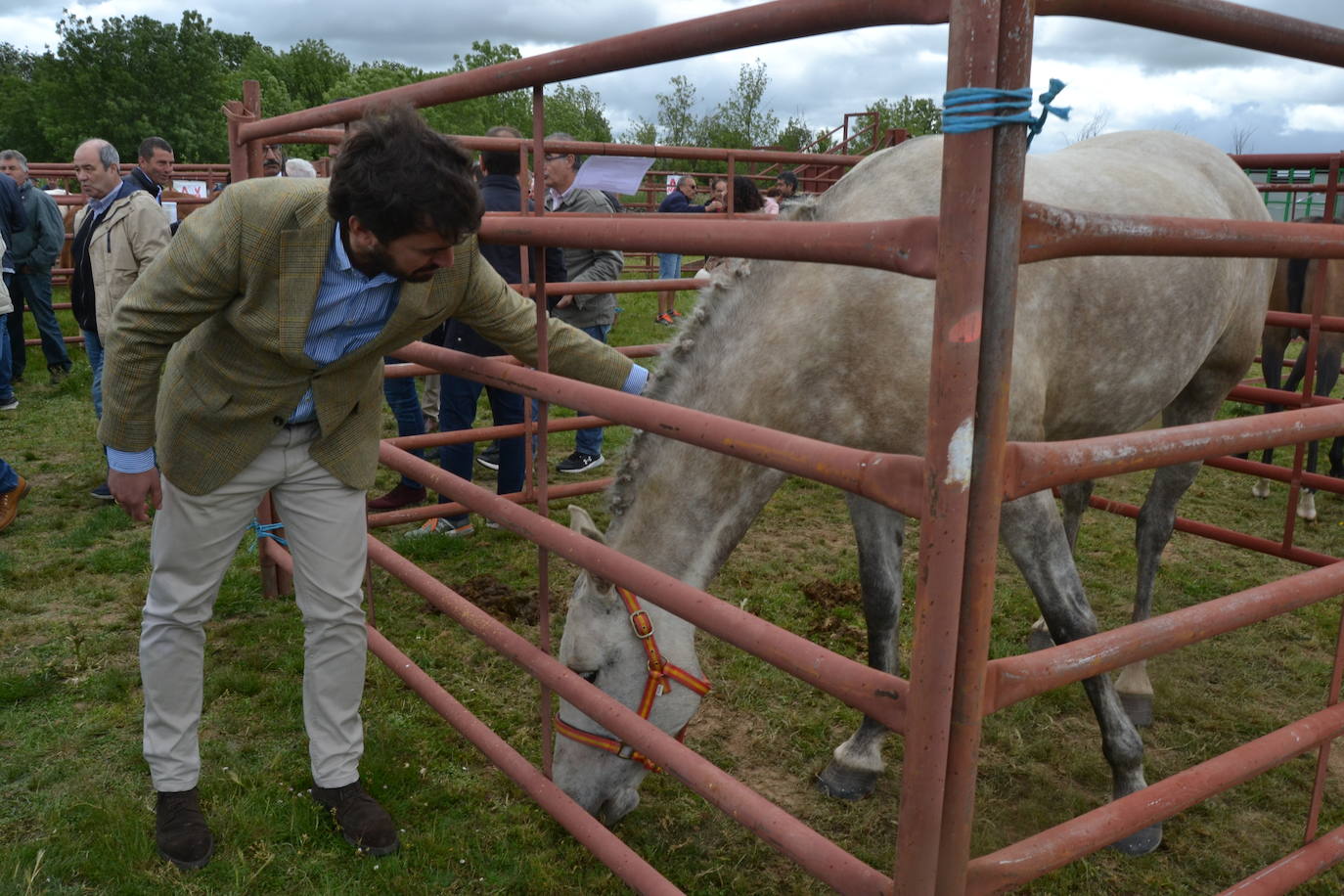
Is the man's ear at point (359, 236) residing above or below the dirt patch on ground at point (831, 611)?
above

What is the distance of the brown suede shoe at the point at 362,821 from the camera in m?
2.55

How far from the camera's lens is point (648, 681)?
2.41 m

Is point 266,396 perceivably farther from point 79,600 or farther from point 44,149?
point 44,149

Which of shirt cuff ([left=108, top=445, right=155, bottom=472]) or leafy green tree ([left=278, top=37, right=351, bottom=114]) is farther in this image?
leafy green tree ([left=278, top=37, right=351, bottom=114])

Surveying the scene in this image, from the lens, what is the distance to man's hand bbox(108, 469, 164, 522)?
88.0 inches

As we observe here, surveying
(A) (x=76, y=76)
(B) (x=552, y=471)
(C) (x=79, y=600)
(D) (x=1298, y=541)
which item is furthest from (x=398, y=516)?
(A) (x=76, y=76)

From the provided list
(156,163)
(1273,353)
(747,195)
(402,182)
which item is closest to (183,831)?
(402,182)

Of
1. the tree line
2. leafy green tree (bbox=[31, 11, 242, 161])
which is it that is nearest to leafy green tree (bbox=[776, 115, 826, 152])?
the tree line

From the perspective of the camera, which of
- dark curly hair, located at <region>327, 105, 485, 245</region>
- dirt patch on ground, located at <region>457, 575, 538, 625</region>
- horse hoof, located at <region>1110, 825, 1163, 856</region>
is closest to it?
dark curly hair, located at <region>327, 105, 485, 245</region>

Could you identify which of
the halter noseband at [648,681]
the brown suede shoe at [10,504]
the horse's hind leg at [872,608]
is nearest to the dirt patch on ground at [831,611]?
the horse's hind leg at [872,608]

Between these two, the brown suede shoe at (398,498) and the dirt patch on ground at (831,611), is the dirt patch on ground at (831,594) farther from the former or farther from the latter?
the brown suede shoe at (398,498)

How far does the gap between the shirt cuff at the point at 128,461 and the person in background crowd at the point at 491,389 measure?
8.16 feet

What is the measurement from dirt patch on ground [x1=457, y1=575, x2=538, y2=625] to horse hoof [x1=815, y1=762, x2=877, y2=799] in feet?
5.23

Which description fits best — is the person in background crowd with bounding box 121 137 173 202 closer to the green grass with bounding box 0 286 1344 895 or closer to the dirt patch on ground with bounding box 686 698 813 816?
the green grass with bounding box 0 286 1344 895
